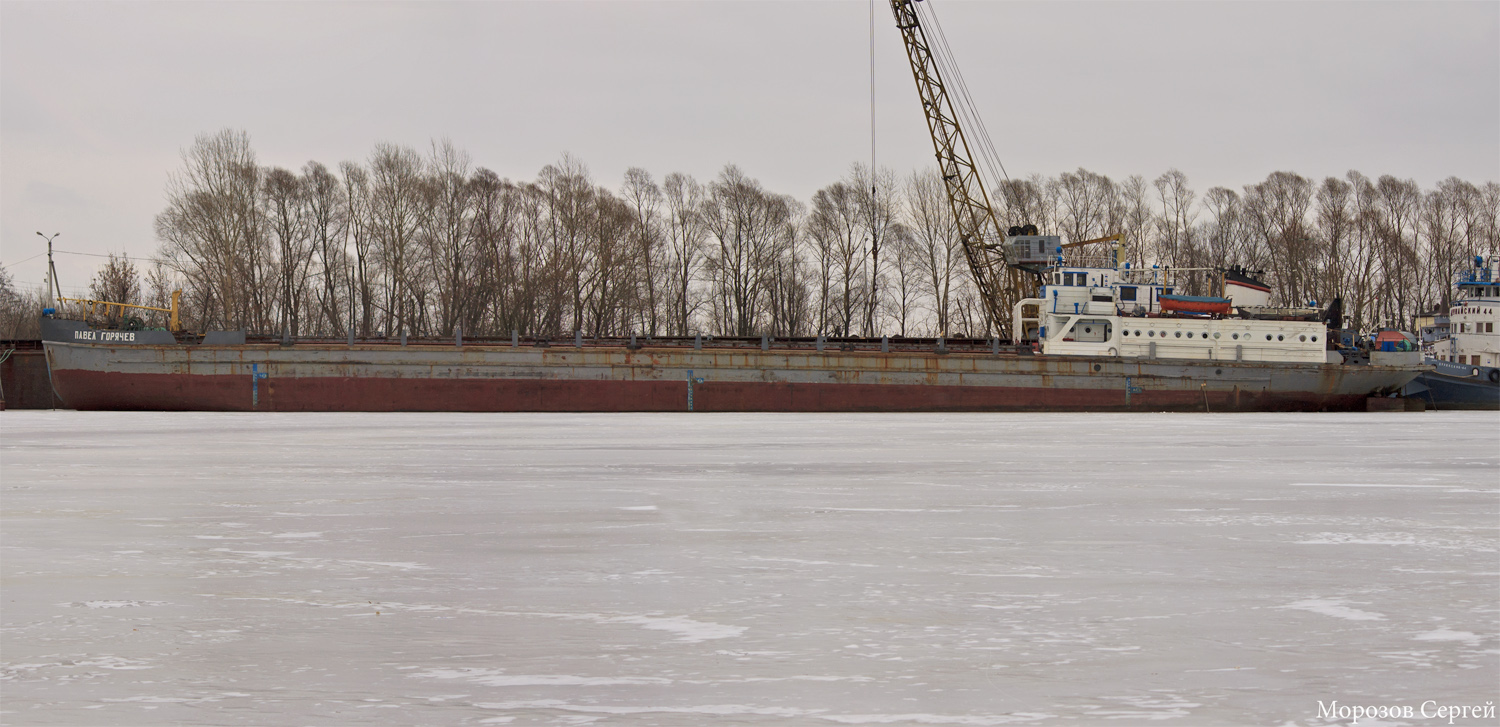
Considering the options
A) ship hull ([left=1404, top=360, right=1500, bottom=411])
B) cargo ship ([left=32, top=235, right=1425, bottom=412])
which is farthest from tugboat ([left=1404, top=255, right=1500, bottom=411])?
cargo ship ([left=32, top=235, right=1425, bottom=412])

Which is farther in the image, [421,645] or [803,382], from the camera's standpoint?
[803,382]

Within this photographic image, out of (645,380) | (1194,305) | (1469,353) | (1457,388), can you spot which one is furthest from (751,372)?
(1469,353)

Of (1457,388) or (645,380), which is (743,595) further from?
(1457,388)

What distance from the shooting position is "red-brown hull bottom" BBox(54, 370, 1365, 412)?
41.0 meters

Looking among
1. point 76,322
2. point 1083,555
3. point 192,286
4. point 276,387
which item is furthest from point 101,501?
point 192,286

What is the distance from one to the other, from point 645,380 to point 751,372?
409 cm

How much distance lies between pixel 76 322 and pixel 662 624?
1686 inches

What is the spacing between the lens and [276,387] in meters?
41.1

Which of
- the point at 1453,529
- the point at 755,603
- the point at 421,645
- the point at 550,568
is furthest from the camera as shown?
the point at 1453,529

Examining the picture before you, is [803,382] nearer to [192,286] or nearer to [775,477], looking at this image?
[775,477]

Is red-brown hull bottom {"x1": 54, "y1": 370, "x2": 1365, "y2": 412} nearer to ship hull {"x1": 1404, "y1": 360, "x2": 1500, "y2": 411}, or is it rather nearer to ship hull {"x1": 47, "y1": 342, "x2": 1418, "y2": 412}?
ship hull {"x1": 47, "y1": 342, "x2": 1418, "y2": 412}

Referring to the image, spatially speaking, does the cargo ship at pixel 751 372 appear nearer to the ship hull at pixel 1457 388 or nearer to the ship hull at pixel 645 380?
the ship hull at pixel 645 380

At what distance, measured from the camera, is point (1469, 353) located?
49.4 meters

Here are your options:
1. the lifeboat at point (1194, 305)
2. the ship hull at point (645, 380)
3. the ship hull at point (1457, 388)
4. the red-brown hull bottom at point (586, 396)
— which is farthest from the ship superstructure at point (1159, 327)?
the ship hull at point (1457, 388)
